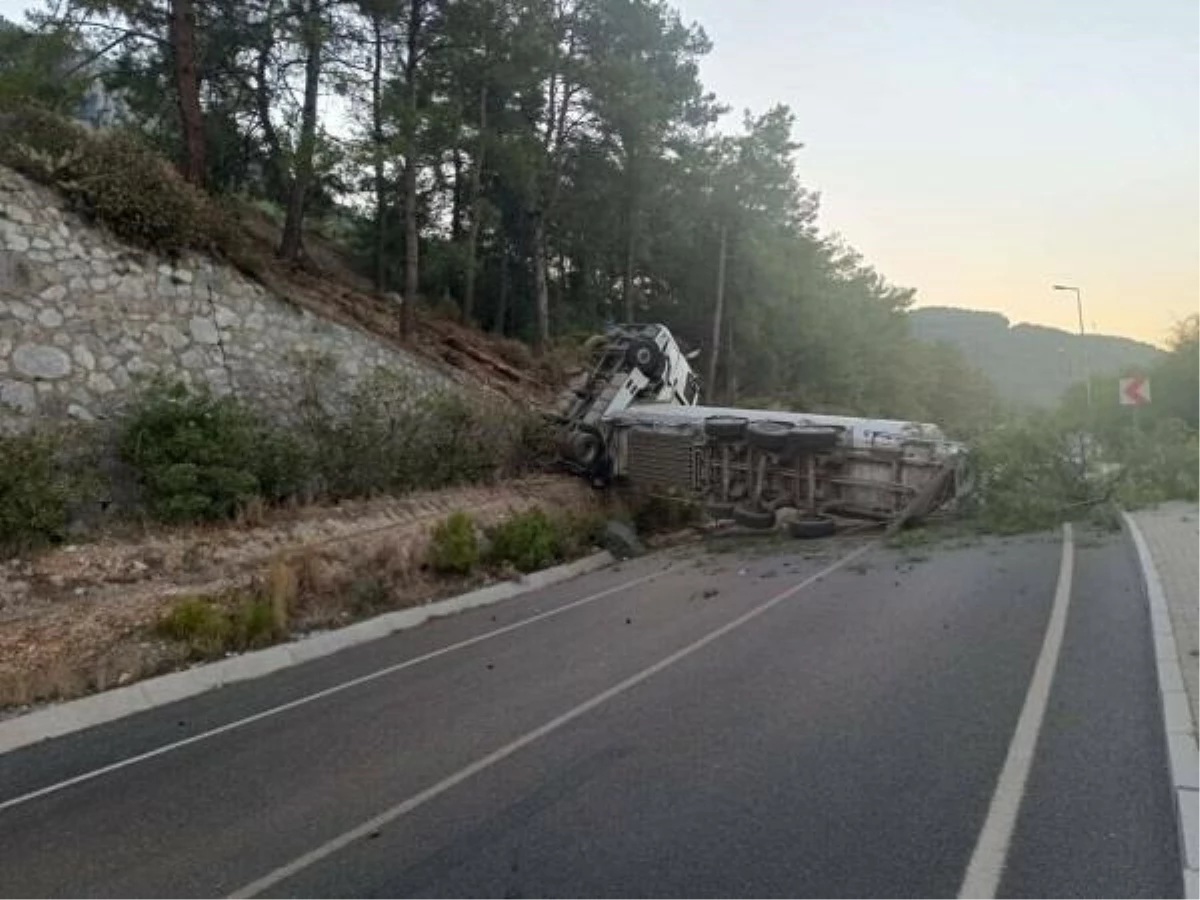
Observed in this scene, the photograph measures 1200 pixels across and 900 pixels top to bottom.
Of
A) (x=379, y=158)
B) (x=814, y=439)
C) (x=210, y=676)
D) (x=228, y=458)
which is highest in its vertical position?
(x=379, y=158)

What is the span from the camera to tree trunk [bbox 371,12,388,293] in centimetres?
1890

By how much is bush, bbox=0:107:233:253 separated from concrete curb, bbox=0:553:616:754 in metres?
6.90

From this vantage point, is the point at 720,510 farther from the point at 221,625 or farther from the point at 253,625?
the point at 221,625

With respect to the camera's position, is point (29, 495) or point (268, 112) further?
point (268, 112)

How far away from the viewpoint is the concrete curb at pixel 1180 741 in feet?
13.7

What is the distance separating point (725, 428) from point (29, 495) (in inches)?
437

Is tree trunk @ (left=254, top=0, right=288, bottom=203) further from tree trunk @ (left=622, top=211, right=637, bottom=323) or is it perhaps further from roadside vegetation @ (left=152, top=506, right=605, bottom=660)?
tree trunk @ (left=622, top=211, right=637, bottom=323)

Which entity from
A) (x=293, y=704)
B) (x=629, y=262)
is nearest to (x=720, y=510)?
(x=293, y=704)

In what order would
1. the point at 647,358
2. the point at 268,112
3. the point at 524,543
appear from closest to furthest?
the point at 524,543 < the point at 647,358 < the point at 268,112

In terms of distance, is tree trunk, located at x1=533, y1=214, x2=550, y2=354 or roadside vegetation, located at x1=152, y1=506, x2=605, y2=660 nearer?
roadside vegetation, located at x1=152, y1=506, x2=605, y2=660

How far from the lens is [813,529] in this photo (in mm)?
16438

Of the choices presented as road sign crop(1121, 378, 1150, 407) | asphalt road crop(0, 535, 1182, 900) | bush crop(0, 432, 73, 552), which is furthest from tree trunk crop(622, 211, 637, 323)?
asphalt road crop(0, 535, 1182, 900)

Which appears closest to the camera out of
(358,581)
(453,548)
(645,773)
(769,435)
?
(645,773)

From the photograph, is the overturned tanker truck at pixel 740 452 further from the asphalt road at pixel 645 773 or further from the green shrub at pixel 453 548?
the asphalt road at pixel 645 773
